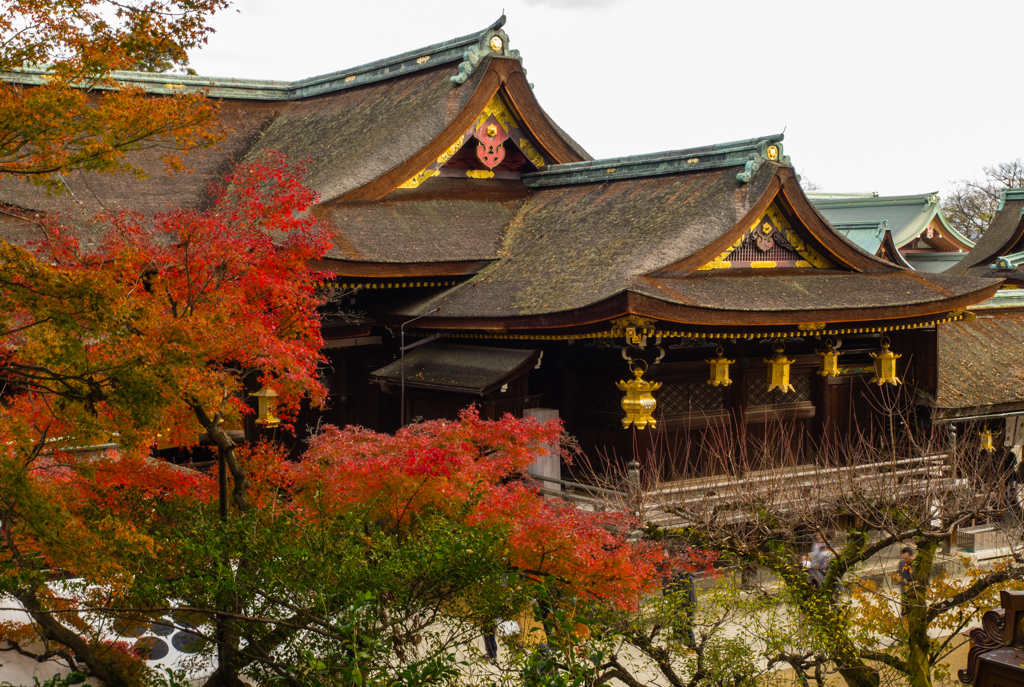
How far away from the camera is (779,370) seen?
14.4 m

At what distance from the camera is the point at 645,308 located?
464 inches

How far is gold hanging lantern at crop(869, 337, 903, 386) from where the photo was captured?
15.3m

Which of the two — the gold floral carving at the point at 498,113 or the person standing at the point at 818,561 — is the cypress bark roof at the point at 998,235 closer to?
the gold floral carving at the point at 498,113

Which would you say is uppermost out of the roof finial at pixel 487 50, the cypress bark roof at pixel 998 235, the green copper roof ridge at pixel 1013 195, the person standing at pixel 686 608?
the roof finial at pixel 487 50

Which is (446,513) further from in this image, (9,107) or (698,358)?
(698,358)

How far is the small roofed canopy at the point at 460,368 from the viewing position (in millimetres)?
12922

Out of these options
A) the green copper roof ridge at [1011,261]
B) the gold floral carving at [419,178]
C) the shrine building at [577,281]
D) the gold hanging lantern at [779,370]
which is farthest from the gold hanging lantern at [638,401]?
the green copper roof ridge at [1011,261]

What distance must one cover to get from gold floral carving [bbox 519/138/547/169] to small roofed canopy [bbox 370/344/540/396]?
4001 millimetres

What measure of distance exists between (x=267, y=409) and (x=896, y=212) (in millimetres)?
29657

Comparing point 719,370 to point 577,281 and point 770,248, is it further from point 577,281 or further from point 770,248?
point 577,281

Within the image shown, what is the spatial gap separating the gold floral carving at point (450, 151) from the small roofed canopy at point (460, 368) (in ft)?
9.68

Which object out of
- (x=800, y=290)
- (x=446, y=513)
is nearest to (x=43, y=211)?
(x=446, y=513)

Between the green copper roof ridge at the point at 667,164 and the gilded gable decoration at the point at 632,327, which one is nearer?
the gilded gable decoration at the point at 632,327

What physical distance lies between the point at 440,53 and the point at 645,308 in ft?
24.9
